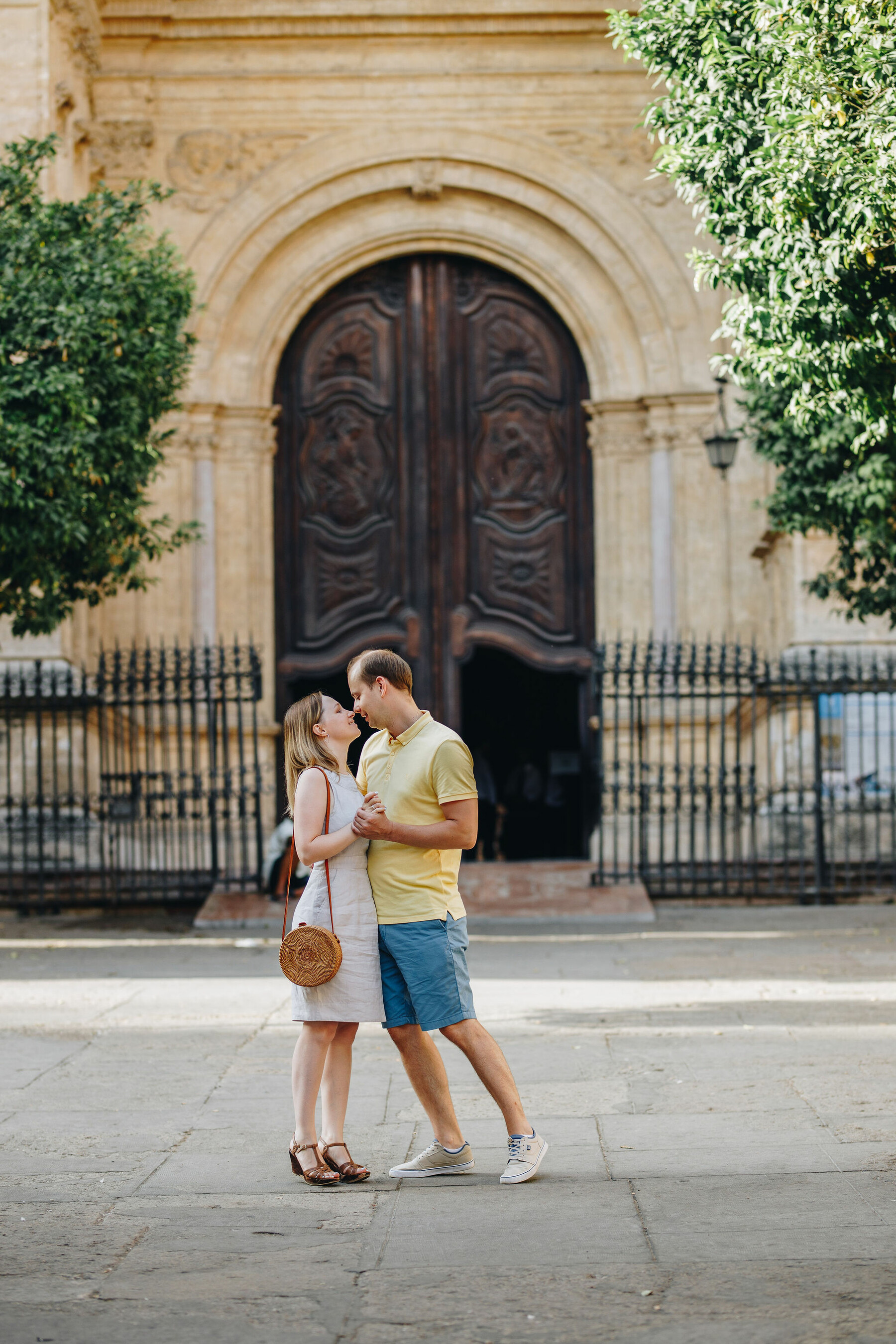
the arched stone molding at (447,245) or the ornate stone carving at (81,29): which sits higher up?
the ornate stone carving at (81,29)

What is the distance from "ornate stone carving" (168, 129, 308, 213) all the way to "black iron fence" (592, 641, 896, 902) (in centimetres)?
694

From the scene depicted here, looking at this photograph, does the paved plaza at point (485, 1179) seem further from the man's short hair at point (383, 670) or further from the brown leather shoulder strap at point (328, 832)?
the man's short hair at point (383, 670)

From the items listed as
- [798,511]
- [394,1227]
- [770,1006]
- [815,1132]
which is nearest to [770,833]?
[798,511]

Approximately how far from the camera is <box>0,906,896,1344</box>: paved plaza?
12.1 feet

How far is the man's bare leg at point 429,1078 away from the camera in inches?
197

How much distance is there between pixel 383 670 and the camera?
5.11 meters

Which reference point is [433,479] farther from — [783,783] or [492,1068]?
[492,1068]

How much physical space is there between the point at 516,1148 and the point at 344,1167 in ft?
1.72

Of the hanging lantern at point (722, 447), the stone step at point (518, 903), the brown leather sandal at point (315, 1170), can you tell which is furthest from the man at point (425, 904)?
the hanging lantern at point (722, 447)

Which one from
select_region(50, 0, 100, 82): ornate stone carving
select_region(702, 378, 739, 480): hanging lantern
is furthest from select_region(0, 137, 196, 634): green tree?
select_region(702, 378, 739, 480): hanging lantern

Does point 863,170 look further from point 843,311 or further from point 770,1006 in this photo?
point 770,1006

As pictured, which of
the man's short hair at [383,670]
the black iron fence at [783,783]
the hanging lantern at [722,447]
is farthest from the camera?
the hanging lantern at [722,447]

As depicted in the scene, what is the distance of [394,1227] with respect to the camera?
441 cm

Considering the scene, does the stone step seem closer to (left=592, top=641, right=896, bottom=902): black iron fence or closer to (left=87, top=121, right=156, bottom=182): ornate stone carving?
(left=592, top=641, right=896, bottom=902): black iron fence
